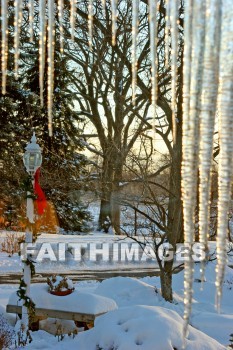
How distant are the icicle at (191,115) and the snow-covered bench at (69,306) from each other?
8.30 meters

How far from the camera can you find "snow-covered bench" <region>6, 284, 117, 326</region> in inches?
357

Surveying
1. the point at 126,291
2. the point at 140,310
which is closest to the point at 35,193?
the point at 140,310

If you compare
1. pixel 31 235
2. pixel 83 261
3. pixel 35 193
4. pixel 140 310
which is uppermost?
pixel 35 193

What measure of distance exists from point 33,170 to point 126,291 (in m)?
4.81

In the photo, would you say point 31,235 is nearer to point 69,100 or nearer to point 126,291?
point 126,291

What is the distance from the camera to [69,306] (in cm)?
926

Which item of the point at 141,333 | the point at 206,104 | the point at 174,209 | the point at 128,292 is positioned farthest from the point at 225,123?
the point at 128,292

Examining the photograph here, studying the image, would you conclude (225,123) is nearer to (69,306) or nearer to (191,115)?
(191,115)

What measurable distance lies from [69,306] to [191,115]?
8.70m

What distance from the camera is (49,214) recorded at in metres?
25.7

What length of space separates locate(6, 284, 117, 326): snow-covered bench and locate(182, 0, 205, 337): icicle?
830 centimetres

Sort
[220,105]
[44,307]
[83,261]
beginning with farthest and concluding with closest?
[83,261], [44,307], [220,105]

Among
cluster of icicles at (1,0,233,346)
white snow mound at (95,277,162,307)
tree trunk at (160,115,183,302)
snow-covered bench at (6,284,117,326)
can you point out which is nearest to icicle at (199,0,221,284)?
cluster of icicles at (1,0,233,346)

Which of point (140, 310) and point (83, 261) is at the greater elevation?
point (140, 310)
